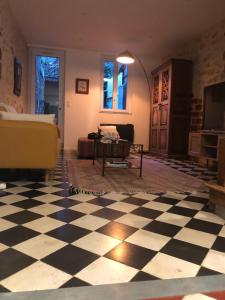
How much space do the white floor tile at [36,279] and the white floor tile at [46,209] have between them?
2.39ft

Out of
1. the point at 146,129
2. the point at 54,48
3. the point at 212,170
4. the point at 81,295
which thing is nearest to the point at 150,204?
the point at 81,295

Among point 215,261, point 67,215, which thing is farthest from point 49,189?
point 215,261

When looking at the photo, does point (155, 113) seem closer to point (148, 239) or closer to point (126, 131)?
point (126, 131)

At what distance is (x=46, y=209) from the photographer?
6.49 ft

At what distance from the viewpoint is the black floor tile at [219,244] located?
4.75ft

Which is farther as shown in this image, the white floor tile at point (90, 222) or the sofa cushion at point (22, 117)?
the sofa cushion at point (22, 117)

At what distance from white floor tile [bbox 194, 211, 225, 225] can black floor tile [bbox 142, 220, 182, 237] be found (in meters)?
0.31

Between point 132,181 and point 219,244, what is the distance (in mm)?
1622

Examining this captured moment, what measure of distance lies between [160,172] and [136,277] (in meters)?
2.72

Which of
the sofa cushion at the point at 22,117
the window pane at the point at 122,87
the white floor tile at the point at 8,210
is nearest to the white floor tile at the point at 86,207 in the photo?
the white floor tile at the point at 8,210

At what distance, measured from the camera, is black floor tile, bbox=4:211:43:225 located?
174 centimetres

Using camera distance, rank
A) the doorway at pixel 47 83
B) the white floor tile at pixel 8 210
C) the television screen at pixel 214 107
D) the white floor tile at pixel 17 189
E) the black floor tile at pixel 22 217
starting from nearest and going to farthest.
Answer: the black floor tile at pixel 22 217
the white floor tile at pixel 8 210
the white floor tile at pixel 17 189
the television screen at pixel 214 107
the doorway at pixel 47 83

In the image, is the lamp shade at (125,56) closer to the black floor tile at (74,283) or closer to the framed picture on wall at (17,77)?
the framed picture on wall at (17,77)

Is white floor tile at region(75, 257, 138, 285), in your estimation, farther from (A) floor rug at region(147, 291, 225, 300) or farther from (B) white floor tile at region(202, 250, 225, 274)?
(B) white floor tile at region(202, 250, 225, 274)
